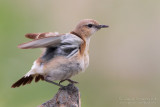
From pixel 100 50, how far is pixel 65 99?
4.90 m

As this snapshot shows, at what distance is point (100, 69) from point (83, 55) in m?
3.02

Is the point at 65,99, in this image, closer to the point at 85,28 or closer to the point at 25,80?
the point at 25,80

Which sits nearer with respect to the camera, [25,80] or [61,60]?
[61,60]

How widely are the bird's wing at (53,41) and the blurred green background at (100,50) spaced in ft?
7.55

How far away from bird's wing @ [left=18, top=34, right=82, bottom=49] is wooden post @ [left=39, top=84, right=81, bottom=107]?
0.67m

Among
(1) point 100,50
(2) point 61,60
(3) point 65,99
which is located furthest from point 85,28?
(1) point 100,50

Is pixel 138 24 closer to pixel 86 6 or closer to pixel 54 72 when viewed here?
pixel 86 6

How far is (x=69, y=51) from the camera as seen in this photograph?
8000 millimetres

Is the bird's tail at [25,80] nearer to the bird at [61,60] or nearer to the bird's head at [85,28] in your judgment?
the bird at [61,60]

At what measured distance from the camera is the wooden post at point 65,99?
698cm

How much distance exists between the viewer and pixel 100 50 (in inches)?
469

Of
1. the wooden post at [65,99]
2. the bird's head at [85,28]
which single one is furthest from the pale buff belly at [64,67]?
the bird's head at [85,28]

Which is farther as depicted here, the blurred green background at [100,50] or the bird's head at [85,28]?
the blurred green background at [100,50]

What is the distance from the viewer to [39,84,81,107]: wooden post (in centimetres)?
698
